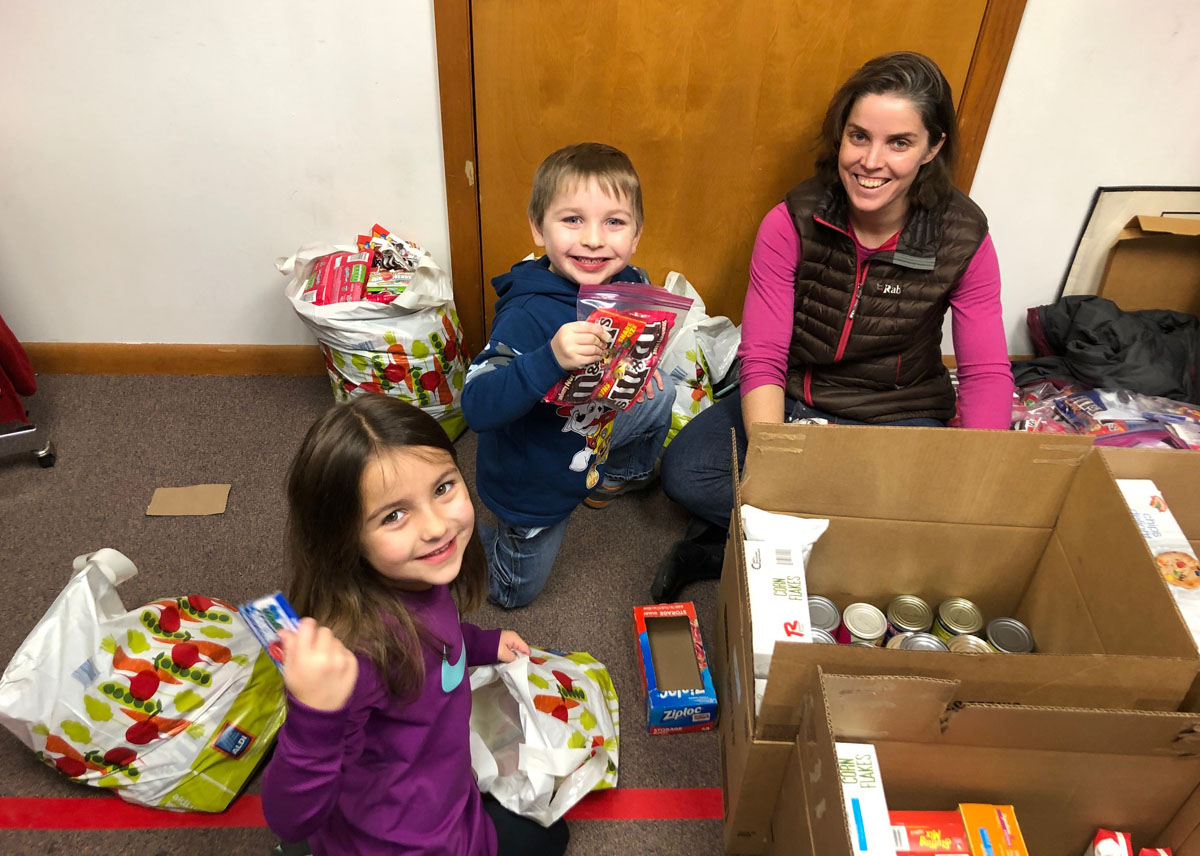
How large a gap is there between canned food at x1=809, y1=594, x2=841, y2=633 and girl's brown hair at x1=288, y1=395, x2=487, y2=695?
0.68 m

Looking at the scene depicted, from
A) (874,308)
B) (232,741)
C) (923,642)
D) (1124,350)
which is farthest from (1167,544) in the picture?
(232,741)

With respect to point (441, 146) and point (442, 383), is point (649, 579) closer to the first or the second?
point (442, 383)

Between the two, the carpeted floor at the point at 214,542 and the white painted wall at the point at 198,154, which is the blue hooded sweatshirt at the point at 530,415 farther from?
the white painted wall at the point at 198,154

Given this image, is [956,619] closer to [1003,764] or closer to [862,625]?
[862,625]

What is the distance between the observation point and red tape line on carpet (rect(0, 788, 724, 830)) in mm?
1263

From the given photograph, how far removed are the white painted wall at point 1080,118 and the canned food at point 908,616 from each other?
109cm

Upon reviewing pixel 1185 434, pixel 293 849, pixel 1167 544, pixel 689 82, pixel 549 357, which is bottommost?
pixel 293 849

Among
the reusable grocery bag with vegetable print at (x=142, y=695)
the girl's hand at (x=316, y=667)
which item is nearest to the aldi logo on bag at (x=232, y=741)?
the reusable grocery bag with vegetable print at (x=142, y=695)

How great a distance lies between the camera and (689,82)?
177cm

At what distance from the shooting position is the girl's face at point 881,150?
137 centimetres

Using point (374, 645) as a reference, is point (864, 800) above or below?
below

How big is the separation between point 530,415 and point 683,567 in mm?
541

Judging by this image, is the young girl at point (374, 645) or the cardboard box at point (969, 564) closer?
the young girl at point (374, 645)

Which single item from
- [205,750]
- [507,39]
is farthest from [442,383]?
[205,750]
